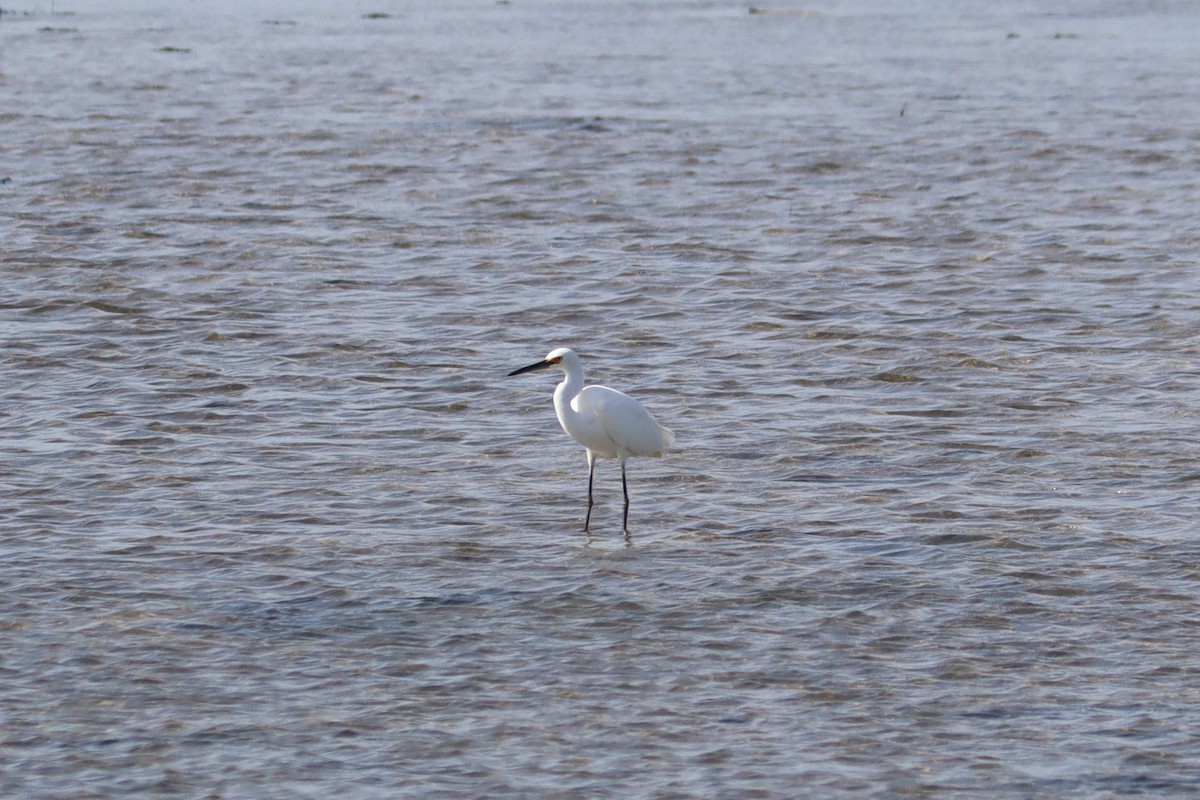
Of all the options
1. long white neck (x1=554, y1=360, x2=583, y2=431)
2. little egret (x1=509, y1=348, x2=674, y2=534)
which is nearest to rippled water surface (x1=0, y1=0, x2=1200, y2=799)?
little egret (x1=509, y1=348, x2=674, y2=534)

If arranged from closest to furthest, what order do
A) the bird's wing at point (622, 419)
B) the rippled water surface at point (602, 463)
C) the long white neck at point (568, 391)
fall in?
the rippled water surface at point (602, 463) → the bird's wing at point (622, 419) → the long white neck at point (568, 391)

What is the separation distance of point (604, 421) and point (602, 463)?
4.74 feet

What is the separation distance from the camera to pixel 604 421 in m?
9.66

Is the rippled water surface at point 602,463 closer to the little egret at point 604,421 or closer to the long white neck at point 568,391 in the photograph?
the little egret at point 604,421

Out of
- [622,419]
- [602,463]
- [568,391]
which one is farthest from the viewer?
[602,463]

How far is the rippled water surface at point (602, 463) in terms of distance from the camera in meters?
7.20

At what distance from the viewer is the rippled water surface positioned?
7.20m

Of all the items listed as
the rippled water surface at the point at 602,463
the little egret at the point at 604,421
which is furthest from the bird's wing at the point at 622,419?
the rippled water surface at the point at 602,463

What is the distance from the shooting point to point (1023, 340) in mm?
13398

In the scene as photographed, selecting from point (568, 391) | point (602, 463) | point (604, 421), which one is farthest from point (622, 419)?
point (602, 463)

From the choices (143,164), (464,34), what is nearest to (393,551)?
(143,164)

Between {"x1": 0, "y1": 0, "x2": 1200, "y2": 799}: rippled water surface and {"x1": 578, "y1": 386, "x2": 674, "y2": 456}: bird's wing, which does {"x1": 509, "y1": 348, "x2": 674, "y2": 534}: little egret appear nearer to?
{"x1": 578, "y1": 386, "x2": 674, "y2": 456}: bird's wing

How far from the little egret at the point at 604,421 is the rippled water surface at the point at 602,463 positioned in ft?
1.21

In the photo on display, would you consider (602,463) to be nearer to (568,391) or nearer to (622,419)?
(568,391)
